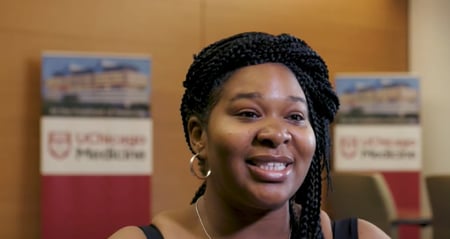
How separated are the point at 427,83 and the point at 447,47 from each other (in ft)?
1.11

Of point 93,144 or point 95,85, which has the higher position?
point 95,85

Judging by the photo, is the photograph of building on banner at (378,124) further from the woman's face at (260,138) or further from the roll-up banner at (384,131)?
the woman's face at (260,138)

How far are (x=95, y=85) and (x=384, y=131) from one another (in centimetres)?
221

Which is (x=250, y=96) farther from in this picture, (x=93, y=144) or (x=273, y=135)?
(x=93, y=144)

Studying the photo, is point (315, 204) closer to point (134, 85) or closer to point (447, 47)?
point (134, 85)

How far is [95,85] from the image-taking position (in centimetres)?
412

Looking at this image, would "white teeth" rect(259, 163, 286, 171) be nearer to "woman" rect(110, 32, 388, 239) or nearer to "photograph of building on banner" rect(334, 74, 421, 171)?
"woman" rect(110, 32, 388, 239)

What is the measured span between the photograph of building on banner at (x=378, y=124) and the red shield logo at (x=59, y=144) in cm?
203

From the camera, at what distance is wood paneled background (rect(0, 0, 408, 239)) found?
13.9ft

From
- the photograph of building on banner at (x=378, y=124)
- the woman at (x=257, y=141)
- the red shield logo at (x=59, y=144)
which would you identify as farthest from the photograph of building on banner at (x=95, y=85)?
the woman at (x=257, y=141)

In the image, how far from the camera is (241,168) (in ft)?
3.52

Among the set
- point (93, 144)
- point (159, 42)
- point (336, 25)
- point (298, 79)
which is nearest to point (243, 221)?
point (298, 79)

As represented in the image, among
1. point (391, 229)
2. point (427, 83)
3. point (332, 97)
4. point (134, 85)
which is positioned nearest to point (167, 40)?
point (134, 85)

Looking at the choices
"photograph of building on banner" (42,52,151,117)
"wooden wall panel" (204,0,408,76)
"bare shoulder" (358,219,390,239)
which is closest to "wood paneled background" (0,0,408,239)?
"wooden wall panel" (204,0,408,76)
